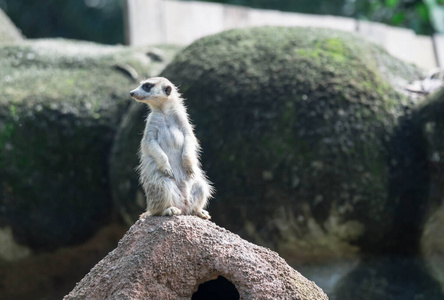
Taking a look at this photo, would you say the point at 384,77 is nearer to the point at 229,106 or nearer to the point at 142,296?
the point at 229,106

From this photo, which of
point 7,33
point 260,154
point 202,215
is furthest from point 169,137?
point 7,33

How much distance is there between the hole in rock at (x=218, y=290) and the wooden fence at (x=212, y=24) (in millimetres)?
4370

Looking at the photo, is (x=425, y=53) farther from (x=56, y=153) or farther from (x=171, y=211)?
(x=171, y=211)

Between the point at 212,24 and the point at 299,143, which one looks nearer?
the point at 299,143

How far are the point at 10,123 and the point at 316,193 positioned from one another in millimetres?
2803

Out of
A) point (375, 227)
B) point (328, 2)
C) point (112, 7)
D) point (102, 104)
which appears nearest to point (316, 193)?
point (375, 227)

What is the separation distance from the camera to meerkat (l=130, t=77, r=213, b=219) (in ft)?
12.1

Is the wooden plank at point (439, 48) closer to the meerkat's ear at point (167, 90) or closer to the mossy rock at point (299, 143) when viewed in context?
the mossy rock at point (299, 143)

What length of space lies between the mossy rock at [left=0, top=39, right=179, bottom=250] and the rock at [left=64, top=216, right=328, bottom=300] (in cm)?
313

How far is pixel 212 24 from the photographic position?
27.6ft

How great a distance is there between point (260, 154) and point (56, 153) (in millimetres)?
1994

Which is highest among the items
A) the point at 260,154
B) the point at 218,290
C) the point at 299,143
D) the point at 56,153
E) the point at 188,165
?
the point at 188,165

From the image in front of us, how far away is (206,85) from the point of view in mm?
5902

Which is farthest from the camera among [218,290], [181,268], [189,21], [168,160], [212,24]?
[212,24]
